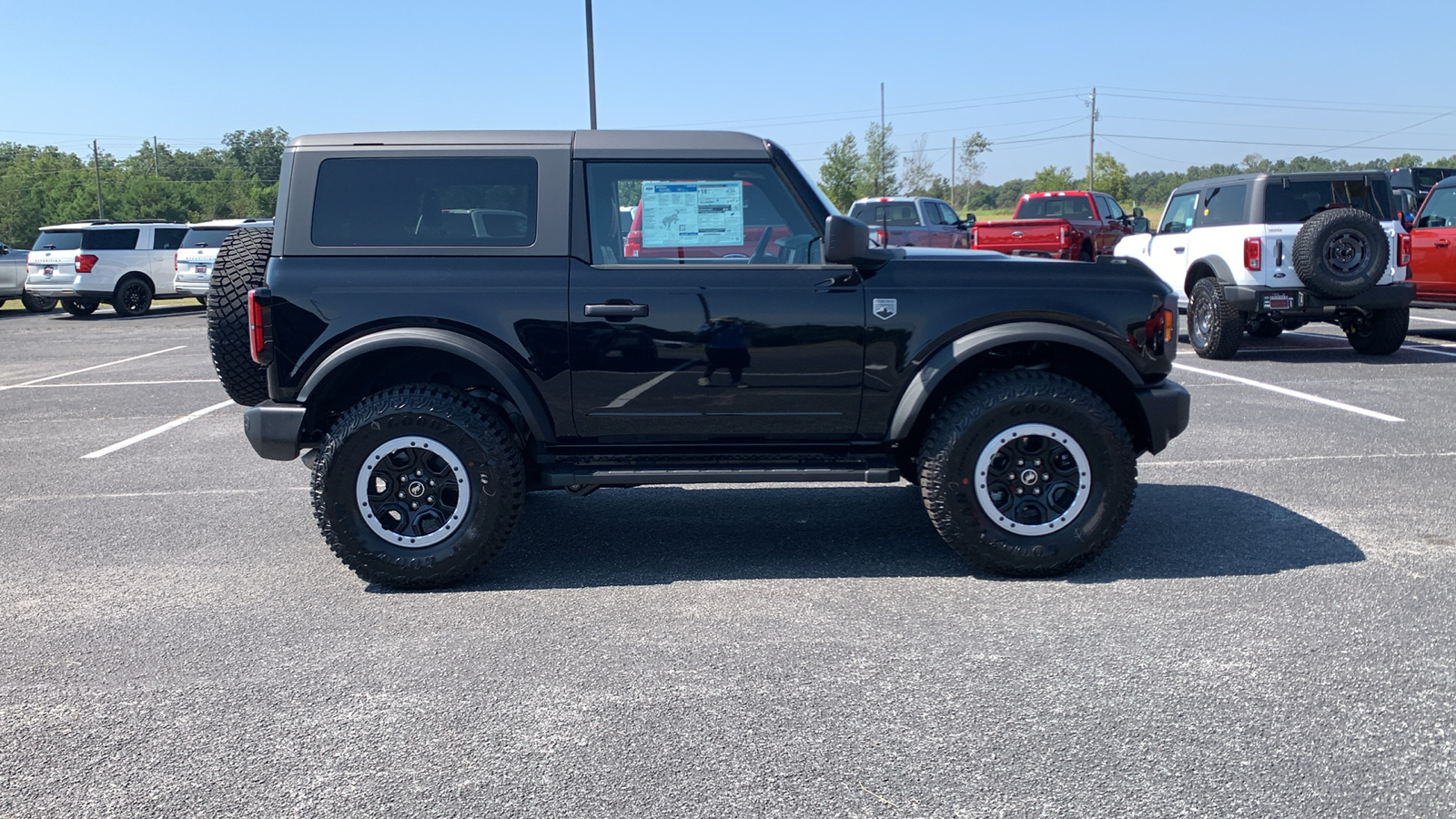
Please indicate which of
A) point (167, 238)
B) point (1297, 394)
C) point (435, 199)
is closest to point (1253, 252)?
point (1297, 394)

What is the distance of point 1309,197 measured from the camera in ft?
37.3

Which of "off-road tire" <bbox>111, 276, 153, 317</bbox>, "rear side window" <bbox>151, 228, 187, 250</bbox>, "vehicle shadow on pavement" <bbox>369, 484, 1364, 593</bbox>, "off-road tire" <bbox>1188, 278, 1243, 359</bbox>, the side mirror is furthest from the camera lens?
"rear side window" <bbox>151, 228, 187, 250</bbox>

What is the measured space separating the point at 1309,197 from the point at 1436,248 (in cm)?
300

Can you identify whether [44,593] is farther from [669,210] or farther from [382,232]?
Answer: [669,210]

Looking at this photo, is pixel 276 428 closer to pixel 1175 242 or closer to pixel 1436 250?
pixel 1175 242

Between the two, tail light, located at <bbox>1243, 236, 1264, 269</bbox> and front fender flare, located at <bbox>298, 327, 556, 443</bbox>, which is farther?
tail light, located at <bbox>1243, 236, 1264, 269</bbox>

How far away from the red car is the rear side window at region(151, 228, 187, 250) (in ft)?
Answer: 70.1

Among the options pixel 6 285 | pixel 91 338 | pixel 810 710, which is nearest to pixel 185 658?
pixel 810 710

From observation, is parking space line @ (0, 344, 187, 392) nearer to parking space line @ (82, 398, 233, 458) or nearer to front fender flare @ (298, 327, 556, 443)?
parking space line @ (82, 398, 233, 458)

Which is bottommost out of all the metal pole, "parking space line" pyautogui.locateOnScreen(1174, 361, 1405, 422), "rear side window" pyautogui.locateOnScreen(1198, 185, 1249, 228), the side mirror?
"parking space line" pyautogui.locateOnScreen(1174, 361, 1405, 422)

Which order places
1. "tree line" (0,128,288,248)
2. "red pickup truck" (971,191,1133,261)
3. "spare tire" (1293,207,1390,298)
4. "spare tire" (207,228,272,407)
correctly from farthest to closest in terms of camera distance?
"tree line" (0,128,288,248) → "red pickup truck" (971,191,1133,261) → "spare tire" (1293,207,1390,298) → "spare tire" (207,228,272,407)

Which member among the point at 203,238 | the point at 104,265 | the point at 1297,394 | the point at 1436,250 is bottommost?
the point at 1297,394

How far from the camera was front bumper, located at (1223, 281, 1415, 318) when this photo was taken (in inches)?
436

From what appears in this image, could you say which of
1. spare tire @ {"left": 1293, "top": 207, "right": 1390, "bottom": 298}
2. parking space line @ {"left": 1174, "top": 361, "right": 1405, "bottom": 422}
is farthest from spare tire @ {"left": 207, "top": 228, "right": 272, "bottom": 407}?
spare tire @ {"left": 1293, "top": 207, "right": 1390, "bottom": 298}
